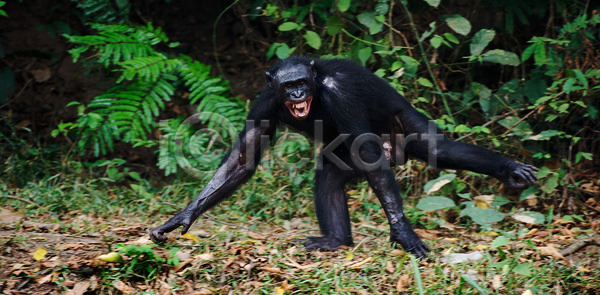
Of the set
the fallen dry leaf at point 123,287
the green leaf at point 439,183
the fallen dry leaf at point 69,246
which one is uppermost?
the green leaf at point 439,183

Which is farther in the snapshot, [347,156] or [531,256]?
[347,156]

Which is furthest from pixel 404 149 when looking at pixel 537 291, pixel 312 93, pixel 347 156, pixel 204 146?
pixel 204 146

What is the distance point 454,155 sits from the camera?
21.5ft

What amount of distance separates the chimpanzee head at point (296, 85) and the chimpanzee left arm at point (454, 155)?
118 centimetres

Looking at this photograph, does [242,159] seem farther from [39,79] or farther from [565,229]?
[39,79]

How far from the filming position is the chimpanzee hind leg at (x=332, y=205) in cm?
674

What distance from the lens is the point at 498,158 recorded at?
6.42m

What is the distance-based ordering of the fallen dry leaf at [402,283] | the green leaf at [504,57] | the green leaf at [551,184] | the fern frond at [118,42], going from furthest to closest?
the fern frond at [118,42]
the green leaf at [504,57]
the green leaf at [551,184]
the fallen dry leaf at [402,283]

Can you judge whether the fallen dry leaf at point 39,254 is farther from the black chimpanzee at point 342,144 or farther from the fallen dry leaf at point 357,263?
the fallen dry leaf at point 357,263

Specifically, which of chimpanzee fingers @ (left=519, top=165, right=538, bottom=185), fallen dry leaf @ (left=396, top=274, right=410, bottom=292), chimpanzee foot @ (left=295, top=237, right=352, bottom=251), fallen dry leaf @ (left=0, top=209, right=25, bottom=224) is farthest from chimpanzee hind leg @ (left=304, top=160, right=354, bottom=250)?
fallen dry leaf @ (left=0, top=209, right=25, bottom=224)

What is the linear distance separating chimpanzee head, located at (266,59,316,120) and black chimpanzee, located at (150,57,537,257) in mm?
10

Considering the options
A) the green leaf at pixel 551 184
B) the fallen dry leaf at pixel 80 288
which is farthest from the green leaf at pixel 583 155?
the fallen dry leaf at pixel 80 288

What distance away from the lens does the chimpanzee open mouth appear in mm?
6342

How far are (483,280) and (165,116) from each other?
646 centimetres
